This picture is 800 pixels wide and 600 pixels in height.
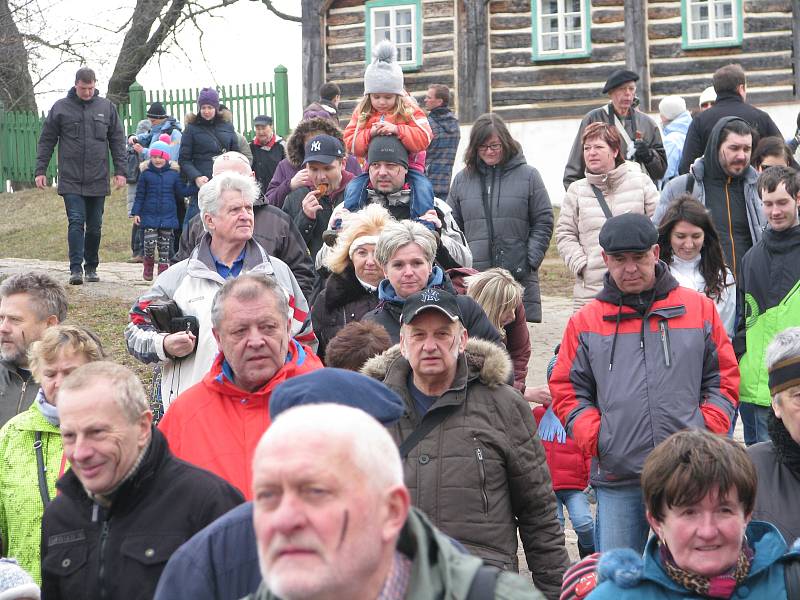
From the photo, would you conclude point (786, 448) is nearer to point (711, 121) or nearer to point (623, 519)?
point (623, 519)

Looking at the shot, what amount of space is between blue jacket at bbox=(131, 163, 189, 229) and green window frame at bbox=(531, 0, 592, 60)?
963cm

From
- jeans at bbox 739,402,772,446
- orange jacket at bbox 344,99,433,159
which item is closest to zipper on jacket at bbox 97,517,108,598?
jeans at bbox 739,402,772,446

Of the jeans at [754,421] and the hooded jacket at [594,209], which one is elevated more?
the hooded jacket at [594,209]

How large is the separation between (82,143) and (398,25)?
34.6 ft

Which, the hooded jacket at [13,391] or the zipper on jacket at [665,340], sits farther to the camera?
the zipper on jacket at [665,340]

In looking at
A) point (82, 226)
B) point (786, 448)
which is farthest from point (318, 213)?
point (82, 226)

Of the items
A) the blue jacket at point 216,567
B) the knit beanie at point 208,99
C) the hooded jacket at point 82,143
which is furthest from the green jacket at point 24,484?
the knit beanie at point 208,99

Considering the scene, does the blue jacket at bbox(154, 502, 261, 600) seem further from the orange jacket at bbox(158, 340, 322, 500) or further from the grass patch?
the grass patch

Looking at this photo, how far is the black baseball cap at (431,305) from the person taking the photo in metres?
4.96

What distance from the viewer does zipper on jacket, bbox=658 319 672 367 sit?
5742 mm

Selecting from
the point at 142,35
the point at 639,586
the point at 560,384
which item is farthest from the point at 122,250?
the point at 639,586

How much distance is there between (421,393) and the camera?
498 centimetres

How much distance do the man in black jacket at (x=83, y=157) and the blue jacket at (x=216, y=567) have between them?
11.0 meters

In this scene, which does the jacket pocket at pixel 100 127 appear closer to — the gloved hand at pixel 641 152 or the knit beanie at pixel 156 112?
the knit beanie at pixel 156 112
